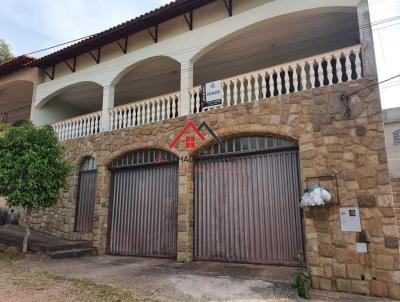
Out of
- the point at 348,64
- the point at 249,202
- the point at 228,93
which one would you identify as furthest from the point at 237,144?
the point at 348,64

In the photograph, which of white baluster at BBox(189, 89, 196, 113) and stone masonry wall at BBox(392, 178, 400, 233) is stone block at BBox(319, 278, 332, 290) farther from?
white baluster at BBox(189, 89, 196, 113)

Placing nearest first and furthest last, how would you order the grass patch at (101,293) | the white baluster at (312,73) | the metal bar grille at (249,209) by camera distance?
1. the grass patch at (101,293)
2. the white baluster at (312,73)
3. the metal bar grille at (249,209)

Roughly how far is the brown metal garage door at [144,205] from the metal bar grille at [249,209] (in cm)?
78

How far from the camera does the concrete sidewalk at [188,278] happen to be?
14.1 ft

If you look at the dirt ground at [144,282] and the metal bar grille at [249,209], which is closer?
the dirt ground at [144,282]

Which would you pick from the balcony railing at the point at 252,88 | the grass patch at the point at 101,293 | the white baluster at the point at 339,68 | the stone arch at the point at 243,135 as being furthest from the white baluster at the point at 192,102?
the grass patch at the point at 101,293

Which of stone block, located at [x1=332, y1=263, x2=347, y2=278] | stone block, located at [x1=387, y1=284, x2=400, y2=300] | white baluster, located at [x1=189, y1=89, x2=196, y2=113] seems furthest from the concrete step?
stone block, located at [x1=387, y1=284, x2=400, y2=300]

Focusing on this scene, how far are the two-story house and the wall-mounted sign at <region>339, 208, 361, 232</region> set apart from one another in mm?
23

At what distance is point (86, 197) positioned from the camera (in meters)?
8.79

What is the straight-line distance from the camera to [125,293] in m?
4.31

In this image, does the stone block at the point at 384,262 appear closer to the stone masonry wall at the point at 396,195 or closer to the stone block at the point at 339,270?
the stone block at the point at 339,270

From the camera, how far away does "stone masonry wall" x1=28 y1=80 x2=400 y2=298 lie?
4.54m

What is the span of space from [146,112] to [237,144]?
9.75 ft

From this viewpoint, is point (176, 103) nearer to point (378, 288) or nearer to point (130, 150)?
point (130, 150)
